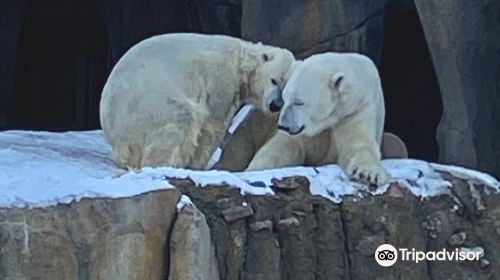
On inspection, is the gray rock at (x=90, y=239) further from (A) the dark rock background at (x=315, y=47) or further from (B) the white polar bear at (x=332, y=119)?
(A) the dark rock background at (x=315, y=47)

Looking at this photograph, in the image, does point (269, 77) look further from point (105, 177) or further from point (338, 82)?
point (105, 177)

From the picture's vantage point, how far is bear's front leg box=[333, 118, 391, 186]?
466 centimetres

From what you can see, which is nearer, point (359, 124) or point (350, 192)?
point (350, 192)

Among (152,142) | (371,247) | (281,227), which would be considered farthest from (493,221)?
(152,142)

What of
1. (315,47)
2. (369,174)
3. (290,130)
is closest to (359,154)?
(369,174)

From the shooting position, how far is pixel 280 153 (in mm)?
5062

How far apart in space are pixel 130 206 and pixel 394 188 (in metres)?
1.05

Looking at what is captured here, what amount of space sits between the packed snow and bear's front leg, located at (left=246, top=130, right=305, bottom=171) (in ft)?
0.85

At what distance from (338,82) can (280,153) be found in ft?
1.22

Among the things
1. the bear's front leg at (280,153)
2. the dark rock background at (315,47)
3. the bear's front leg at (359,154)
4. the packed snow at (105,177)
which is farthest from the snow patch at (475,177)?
A: the dark rock background at (315,47)

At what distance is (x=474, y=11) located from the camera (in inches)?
287

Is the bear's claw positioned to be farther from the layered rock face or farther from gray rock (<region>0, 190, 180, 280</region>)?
gray rock (<region>0, 190, 180, 280</region>)

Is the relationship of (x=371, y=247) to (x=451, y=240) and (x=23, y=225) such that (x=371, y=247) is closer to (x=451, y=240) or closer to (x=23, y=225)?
(x=451, y=240)

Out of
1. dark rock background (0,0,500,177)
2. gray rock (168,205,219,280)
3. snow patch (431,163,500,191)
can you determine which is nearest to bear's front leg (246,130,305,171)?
snow patch (431,163,500,191)
